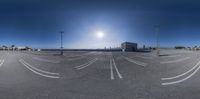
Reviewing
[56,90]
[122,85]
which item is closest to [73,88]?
[56,90]

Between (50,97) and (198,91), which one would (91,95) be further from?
(198,91)

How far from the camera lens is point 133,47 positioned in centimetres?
3200

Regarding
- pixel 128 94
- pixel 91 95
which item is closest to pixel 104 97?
pixel 91 95

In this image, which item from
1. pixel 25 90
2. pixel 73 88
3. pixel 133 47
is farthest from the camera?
pixel 133 47

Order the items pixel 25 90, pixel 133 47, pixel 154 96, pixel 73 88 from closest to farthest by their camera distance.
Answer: pixel 154 96 < pixel 25 90 < pixel 73 88 < pixel 133 47

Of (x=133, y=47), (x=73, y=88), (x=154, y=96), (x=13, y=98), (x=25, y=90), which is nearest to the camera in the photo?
(x=13, y=98)

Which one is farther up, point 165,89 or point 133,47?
point 133,47

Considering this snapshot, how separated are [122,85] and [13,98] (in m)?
4.82

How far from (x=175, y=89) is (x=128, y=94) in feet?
7.51

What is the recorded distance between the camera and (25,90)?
662 cm

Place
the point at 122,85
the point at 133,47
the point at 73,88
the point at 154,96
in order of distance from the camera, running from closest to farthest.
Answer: the point at 154,96, the point at 73,88, the point at 122,85, the point at 133,47

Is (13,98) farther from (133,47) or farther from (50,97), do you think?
(133,47)

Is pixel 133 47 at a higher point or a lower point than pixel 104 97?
higher

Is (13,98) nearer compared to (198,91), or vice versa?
(13,98)
